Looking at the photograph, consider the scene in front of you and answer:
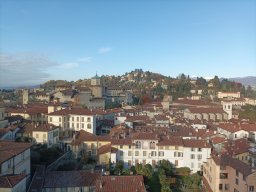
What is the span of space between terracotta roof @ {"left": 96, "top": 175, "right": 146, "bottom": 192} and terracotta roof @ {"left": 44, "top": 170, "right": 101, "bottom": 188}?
2.63ft

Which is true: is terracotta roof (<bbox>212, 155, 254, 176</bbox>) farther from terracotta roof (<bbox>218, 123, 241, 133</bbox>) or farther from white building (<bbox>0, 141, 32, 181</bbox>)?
terracotta roof (<bbox>218, 123, 241, 133</bbox>)

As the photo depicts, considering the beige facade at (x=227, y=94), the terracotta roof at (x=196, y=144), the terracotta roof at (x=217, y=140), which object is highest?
the beige facade at (x=227, y=94)

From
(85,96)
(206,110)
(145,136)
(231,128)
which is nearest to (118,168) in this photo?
(145,136)

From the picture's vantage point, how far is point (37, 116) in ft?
151

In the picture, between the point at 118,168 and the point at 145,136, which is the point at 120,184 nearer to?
the point at 118,168

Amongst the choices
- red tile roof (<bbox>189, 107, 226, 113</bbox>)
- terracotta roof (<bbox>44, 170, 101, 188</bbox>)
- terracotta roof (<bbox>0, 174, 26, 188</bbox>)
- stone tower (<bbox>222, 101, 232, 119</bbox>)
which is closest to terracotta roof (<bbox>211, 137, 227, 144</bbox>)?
terracotta roof (<bbox>44, 170, 101, 188</bbox>)

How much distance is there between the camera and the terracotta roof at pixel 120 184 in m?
24.0

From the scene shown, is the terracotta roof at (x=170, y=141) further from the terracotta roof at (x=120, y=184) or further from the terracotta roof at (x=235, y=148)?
the terracotta roof at (x=120, y=184)

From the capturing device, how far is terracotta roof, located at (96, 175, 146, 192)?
24.0 metres

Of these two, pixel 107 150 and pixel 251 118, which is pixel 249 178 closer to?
pixel 107 150

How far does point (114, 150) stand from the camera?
32.7 metres

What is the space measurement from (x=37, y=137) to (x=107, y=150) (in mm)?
7571

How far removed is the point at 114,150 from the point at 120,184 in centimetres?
824

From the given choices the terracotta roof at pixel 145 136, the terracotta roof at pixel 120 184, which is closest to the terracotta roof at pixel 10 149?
the terracotta roof at pixel 120 184
